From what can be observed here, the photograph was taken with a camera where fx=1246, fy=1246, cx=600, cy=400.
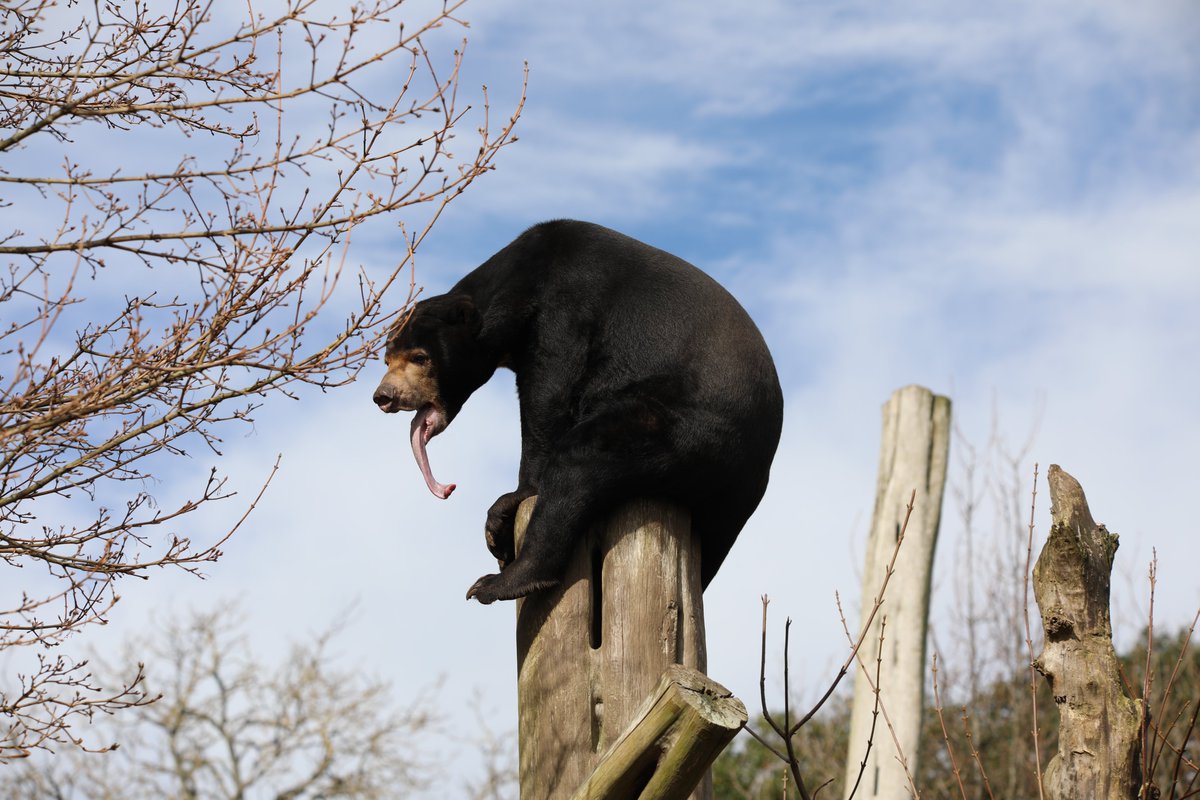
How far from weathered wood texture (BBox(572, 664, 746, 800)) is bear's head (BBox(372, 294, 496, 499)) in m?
1.42

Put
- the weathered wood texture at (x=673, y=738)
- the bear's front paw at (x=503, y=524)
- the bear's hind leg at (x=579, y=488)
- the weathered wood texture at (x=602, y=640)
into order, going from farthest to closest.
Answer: the bear's front paw at (x=503, y=524) < the bear's hind leg at (x=579, y=488) < the weathered wood texture at (x=602, y=640) < the weathered wood texture at (x=673, y=738)

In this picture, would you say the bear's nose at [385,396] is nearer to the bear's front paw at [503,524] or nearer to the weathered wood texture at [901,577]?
the bear's front paw at [503,524]

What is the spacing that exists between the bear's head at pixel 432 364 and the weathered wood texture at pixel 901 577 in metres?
5.52

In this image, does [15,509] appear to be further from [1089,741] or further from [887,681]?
[887,681]

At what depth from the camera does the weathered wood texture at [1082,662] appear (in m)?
3.50

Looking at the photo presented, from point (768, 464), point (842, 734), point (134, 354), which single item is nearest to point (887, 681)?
point (842, 734)

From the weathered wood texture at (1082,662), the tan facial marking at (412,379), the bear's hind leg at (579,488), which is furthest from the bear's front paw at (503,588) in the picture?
the weathered wood texture at (1082,662)

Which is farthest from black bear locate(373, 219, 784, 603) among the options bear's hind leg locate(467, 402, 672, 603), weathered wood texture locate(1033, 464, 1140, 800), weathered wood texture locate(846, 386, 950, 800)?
weathered wood texture locate(846, 386, 950, 800)

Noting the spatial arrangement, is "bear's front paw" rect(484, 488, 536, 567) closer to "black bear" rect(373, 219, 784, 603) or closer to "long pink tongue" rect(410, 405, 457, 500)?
"black bear" rect(373, 219, 784, 603)

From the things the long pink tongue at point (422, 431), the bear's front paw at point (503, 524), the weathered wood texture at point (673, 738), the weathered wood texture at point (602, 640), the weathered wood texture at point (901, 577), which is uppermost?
the weathered wood texture at point (901, 577)

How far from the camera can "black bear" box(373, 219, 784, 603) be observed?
13.2 feet

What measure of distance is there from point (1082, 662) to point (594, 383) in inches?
68.4

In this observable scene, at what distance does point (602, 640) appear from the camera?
13.0ft

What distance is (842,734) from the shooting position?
43.2 ft
